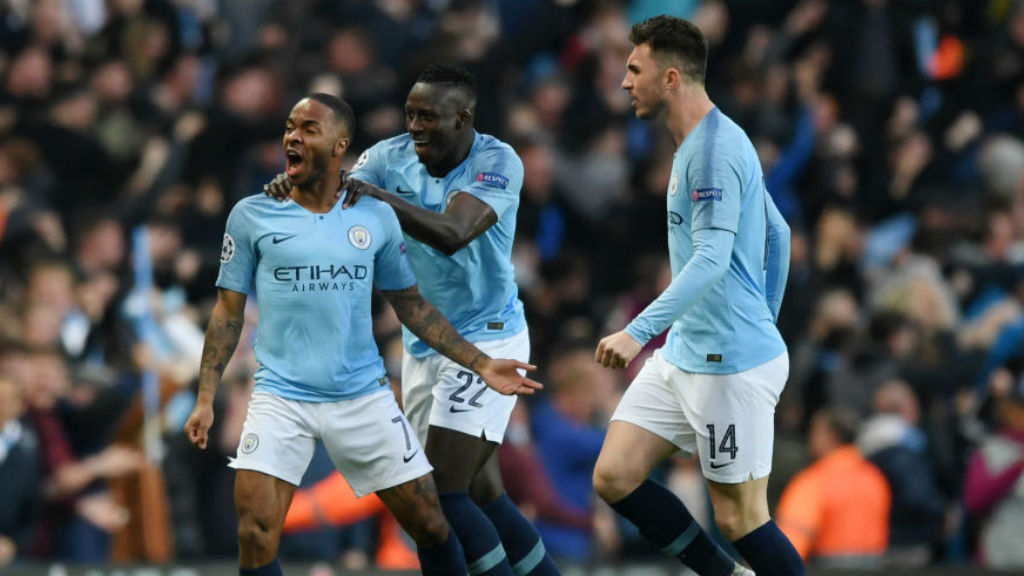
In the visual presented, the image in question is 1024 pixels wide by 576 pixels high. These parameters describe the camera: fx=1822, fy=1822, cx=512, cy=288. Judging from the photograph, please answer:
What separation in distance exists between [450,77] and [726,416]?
1.73 meters

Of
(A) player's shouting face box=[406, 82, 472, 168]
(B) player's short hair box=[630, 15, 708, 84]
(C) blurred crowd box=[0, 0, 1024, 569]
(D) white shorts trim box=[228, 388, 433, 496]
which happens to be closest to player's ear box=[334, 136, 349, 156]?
(A) player's shouting face box=[406, 82, 472, 168]

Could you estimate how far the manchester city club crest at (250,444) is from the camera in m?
6.56

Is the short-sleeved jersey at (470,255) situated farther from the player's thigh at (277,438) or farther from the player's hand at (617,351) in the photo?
the player's hand at (617,351)

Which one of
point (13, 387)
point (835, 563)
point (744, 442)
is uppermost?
point (744, 442)

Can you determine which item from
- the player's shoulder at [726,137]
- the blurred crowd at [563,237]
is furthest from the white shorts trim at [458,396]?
the blurred crowd at [563,237]

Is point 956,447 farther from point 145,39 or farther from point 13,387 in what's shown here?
point 145,39

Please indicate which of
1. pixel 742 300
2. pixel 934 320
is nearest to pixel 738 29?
pixel 934 320

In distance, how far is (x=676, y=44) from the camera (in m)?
6.89

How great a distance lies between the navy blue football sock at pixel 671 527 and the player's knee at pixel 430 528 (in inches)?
28.3

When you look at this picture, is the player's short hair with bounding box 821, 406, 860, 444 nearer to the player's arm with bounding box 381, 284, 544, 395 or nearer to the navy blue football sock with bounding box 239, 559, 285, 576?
the player's arm with bounding box 381, 284, 544, 395

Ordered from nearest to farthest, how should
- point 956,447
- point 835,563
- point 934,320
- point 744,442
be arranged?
1. point 744,442
2. point 835,563
3. point 956,447
4. point 934,320

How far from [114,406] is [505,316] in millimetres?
3848

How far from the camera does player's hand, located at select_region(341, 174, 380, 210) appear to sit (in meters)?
6.80

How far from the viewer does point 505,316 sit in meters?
7.45
